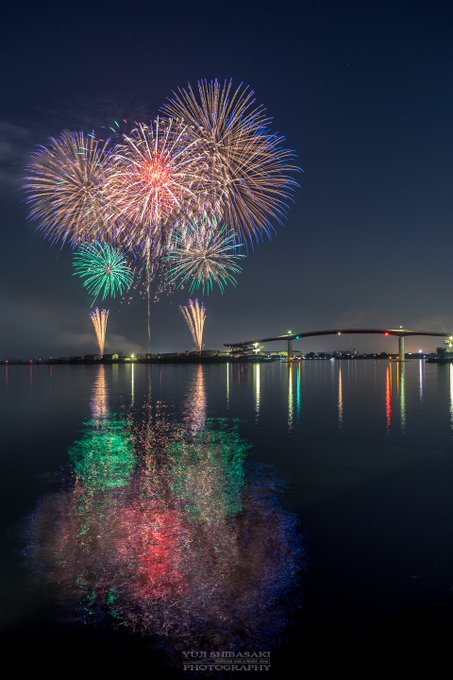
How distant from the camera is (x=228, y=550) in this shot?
7.79 meters

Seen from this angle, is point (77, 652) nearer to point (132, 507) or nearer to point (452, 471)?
point (132, 507)

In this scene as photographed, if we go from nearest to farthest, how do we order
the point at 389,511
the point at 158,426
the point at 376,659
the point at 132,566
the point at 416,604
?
the point at 376,659 → the point at 416,604 → the point at 132,566 → the point at 389,511 → the point at 158,426

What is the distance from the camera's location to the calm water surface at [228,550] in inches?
218

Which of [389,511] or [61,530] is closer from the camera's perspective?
[61,530]

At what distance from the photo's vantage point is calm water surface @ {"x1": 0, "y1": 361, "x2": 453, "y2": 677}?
18.2 ft

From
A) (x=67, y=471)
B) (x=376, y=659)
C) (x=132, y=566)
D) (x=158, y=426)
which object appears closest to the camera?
(x=376, y=659)

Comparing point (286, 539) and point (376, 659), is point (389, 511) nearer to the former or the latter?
point (286, 539)

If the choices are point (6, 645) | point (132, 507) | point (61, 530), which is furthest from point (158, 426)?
point (6, 645)

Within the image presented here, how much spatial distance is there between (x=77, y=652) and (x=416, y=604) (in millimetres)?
4004

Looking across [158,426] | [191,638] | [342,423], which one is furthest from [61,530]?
A: [342,423]

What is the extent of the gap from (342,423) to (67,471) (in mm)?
13644

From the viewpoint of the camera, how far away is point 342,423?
77.2 ft

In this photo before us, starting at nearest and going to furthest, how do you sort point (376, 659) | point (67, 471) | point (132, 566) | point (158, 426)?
point (376, 659), point (132, 566), point (67, 471), point (158, 426)

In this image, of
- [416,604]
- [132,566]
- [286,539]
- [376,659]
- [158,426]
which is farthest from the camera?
[158,426]
